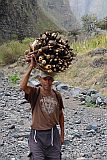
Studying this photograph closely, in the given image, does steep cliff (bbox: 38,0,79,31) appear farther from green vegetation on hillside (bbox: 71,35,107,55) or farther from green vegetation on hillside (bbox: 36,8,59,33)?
green vegetation on hillside (bbox: 71,35,107,55)

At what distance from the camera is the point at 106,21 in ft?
125

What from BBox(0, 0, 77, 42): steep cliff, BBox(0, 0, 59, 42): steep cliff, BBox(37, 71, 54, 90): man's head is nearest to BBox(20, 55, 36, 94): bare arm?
BBox(37, 71, 54, 90): man's head

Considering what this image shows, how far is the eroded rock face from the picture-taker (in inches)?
2106

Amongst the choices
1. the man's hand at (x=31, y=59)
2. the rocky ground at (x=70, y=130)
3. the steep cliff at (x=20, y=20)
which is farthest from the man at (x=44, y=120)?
the steep cliff at (x=20, y=20)

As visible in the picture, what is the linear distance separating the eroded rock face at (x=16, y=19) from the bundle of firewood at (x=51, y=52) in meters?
45.8

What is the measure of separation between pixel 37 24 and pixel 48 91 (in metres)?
60.8

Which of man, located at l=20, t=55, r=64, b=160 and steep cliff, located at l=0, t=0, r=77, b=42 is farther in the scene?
steep cliff, located at l=0, t=0, r=77, b=42

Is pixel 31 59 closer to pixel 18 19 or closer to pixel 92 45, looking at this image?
pixel 92 45

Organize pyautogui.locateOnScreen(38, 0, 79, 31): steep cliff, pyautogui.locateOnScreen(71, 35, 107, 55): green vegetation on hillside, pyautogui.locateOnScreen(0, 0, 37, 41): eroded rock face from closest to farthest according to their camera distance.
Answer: pyautogui.locateOnScreen(71, 35, 107, 55): green vegetation on hillside < pyautogui.locateOnScreen(0, 0, 37, 41): eroded rock face < pyautogui.locateOnScreen(38, 0, 79, 31): steep cliff

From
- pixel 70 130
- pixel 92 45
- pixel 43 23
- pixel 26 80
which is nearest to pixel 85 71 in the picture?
pixel 92 45

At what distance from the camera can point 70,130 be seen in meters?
10.4

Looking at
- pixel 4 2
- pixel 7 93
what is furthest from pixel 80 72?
pixel 4 2

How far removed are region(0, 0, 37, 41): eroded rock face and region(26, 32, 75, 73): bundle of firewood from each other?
45795mm

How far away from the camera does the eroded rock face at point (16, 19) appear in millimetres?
53500
